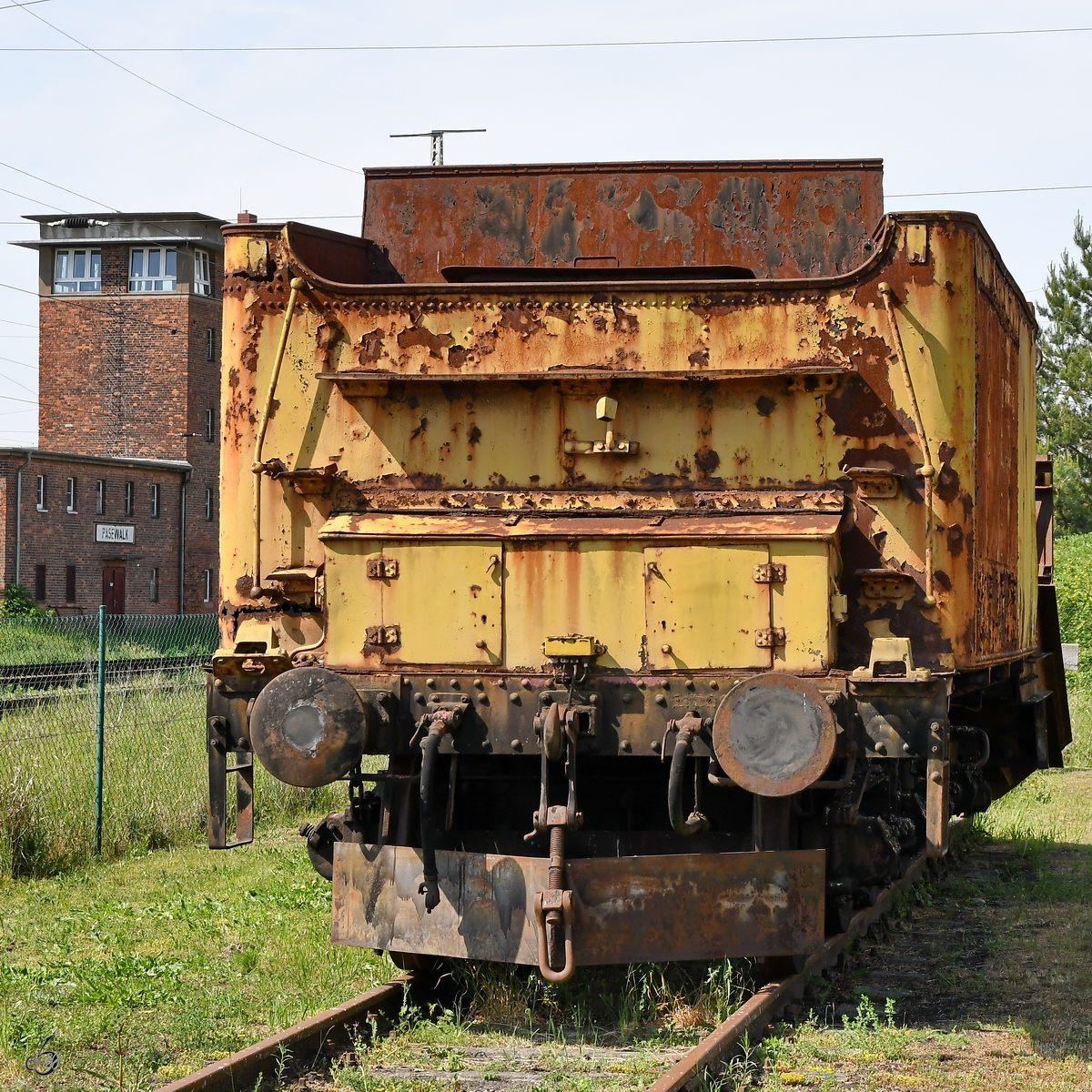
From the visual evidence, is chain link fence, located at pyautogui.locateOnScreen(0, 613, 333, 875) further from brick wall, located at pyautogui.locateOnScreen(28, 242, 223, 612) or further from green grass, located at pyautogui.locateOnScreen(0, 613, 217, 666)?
brick wall, located at pyautogui.locateOnScreen(28, 242, 223, 612)

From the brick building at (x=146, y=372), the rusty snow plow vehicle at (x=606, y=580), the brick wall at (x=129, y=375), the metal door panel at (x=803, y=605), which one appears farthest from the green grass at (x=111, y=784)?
the brick wall at (x=129, y=375)

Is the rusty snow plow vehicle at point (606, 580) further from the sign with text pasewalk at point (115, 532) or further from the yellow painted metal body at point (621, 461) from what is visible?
the sign with text pasewalk at point (115, 532)

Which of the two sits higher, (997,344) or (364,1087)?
(997,344)

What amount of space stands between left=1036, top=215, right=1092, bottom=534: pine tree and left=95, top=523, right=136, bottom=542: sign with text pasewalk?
98.7 ft

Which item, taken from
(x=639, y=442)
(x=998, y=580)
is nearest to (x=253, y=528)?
(x=639, y=442)

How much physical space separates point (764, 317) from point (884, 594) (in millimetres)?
1224

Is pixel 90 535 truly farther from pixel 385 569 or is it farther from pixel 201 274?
pixel 385 569

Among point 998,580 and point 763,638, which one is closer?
point 763,638

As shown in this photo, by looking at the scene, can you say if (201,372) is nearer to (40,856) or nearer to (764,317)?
(40,856)

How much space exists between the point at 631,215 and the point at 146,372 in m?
52.8

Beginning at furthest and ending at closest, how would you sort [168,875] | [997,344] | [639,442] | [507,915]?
[168,875] < [997,344] < [639,442] < [507,915]

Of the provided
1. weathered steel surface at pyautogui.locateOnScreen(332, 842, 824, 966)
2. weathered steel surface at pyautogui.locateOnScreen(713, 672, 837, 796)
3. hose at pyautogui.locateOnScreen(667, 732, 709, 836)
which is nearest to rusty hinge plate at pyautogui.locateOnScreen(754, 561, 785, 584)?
weathered steel surface at pyautogui.locateOnScreen(713, 672, 837, 796)

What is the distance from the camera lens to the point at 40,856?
980 centimetres

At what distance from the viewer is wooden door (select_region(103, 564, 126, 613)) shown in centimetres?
4969
